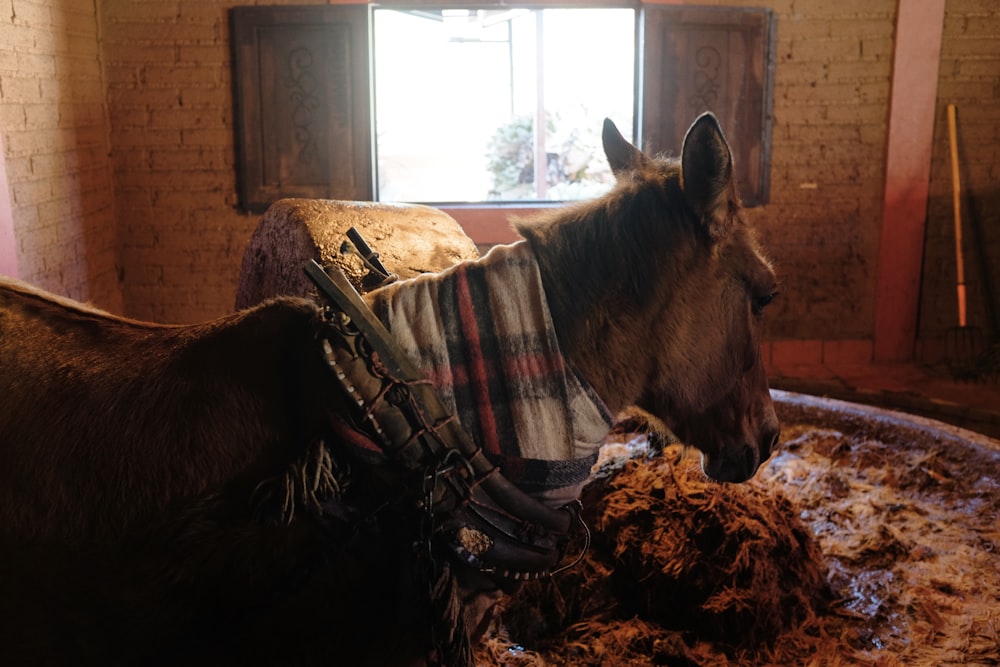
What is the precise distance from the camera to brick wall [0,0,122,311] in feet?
16.0

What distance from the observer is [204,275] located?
6.56m

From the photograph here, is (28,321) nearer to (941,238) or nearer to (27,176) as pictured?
(27,176)

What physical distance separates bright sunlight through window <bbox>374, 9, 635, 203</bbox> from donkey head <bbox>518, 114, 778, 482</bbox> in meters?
8.88

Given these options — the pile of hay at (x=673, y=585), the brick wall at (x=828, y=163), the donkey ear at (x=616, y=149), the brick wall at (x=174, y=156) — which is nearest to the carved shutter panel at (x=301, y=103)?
the brick wall at (x=174, y=156)

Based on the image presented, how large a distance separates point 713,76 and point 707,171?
5.46 metres

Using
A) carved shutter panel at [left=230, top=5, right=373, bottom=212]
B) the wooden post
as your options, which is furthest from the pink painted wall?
the wooden post

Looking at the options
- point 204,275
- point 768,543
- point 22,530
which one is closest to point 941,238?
point 768,543

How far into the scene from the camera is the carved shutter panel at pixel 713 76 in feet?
20.8

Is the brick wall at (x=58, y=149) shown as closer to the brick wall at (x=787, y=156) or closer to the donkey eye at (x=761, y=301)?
A: the brick wall at (x=787, y=156)

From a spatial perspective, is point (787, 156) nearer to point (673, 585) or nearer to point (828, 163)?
point (828, 163)

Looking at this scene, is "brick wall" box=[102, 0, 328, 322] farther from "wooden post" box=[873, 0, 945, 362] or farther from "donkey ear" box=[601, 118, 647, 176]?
"donkey ear" box=[601, 118, 647, 176]

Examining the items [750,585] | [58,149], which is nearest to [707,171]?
[750,585]

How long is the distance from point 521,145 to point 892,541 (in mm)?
8187

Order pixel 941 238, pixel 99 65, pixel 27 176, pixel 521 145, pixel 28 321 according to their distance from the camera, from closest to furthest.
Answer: pixel 28 321, pixel 27 176, pixel 99 65, pixel 941 238, pixel 521 145
